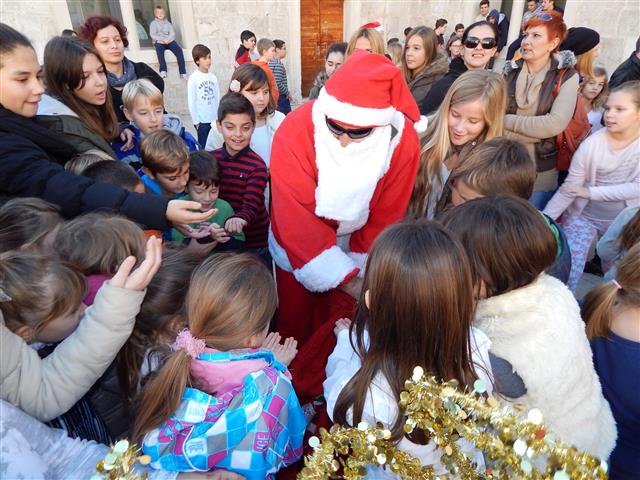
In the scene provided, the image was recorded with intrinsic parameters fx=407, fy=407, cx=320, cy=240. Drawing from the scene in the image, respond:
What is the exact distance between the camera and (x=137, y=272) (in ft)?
3.93

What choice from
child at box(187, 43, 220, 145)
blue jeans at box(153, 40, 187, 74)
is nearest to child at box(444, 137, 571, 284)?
child at box(187, 43, 220, 145)

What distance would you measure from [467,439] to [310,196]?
1302mm

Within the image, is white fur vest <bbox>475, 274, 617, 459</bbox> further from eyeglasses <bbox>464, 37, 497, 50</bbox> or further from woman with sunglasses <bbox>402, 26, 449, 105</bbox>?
woman with sunglasses <bbox>402, 26, 449, 105</bbox>

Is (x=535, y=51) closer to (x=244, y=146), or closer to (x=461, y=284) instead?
(x=244, y=146)

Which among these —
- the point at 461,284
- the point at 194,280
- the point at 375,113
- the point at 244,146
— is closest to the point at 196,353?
the point at 194,280

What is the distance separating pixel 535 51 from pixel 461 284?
7.59 ft

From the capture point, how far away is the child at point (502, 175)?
67.1 inches

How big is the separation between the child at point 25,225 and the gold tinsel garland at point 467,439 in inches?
49.7

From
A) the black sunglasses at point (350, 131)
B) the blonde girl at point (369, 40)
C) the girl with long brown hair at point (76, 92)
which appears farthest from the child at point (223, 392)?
the blonde girl at point (369, 40)

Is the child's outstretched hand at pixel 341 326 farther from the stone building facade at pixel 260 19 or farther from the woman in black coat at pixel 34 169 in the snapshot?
the stone building facade at pixel 260 19

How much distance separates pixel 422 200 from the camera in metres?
2.22

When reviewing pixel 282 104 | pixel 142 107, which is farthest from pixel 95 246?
pixel 282 104

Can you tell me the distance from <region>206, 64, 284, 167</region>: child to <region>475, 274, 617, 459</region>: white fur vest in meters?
2.12

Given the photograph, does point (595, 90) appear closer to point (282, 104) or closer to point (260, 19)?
point (282, 104)
